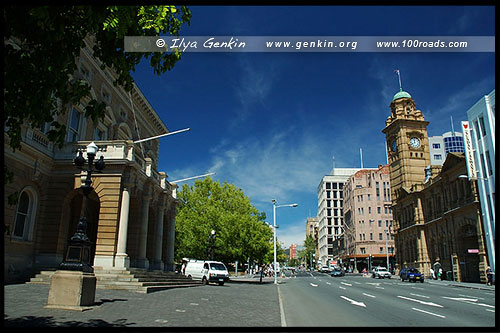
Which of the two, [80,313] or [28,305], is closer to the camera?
[80,313]

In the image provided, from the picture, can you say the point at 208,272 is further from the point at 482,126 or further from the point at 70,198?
the point at 482,126

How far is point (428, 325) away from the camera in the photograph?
9.45 metres

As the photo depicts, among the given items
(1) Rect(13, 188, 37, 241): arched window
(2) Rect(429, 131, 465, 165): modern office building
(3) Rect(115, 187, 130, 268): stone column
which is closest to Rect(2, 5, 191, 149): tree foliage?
(3) Rect(115, 187, 130, 268): stone column

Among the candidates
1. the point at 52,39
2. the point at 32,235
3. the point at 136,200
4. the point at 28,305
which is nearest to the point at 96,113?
the point at 52,39

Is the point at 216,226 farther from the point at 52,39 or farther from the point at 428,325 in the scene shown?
the point at 52,39

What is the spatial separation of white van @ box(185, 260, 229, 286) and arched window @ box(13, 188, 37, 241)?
1406cm

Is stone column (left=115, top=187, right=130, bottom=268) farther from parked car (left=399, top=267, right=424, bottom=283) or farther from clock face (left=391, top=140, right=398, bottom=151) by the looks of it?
clock face (left=391, top=140, right=398, bottom=151)

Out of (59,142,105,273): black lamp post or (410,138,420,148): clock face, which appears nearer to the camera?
(59,142,105,273): black lamp post

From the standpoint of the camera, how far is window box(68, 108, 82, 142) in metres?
23.8

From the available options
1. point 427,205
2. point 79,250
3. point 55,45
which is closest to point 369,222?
point 427,205

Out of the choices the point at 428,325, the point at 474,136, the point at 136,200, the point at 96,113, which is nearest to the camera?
the point at 96,113

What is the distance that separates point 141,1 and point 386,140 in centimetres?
7780

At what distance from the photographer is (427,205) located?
59.7 m

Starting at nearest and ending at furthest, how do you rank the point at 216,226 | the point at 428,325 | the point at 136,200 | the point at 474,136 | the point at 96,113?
the point at 96,113 → the point at 428,325 → the point at 136,200 → the point at 216,226 → the point at 474,136
